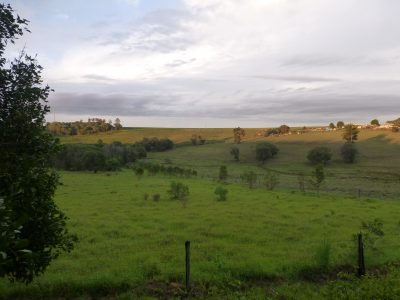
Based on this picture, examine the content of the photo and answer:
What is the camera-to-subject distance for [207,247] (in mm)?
19406

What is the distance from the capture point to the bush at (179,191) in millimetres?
35372

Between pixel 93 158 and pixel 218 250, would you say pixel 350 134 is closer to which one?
pixel 93 158

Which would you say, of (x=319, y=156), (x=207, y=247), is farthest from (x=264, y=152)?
(x=207, y=247)

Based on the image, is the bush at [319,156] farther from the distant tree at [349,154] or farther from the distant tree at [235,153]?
the distant tree at [235,153]

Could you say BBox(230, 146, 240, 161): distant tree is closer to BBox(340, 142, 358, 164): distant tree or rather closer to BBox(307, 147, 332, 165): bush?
BBox(307, 147, 332, 165): bush

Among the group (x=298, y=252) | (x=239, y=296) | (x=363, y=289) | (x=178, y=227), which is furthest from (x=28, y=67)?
(x=178, y=227)

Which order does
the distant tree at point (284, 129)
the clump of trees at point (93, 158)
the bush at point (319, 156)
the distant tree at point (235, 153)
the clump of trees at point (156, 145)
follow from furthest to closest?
the distant tree at point (284, 129) < the clump of trees at point (156, 145) < the distant tree at point (235, 153) < the bush at point (319, 156) < the clump of trees at point (93, 158)

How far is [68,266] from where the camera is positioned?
16.2 metres

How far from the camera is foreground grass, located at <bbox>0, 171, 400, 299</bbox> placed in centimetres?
1402

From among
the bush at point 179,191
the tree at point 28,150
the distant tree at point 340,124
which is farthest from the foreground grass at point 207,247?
the distant tree at point 340,124

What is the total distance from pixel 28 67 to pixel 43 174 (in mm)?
2713

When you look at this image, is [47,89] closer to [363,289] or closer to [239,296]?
[239,296]

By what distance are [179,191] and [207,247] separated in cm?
1766

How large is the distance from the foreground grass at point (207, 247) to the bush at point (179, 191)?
3.90 feet
